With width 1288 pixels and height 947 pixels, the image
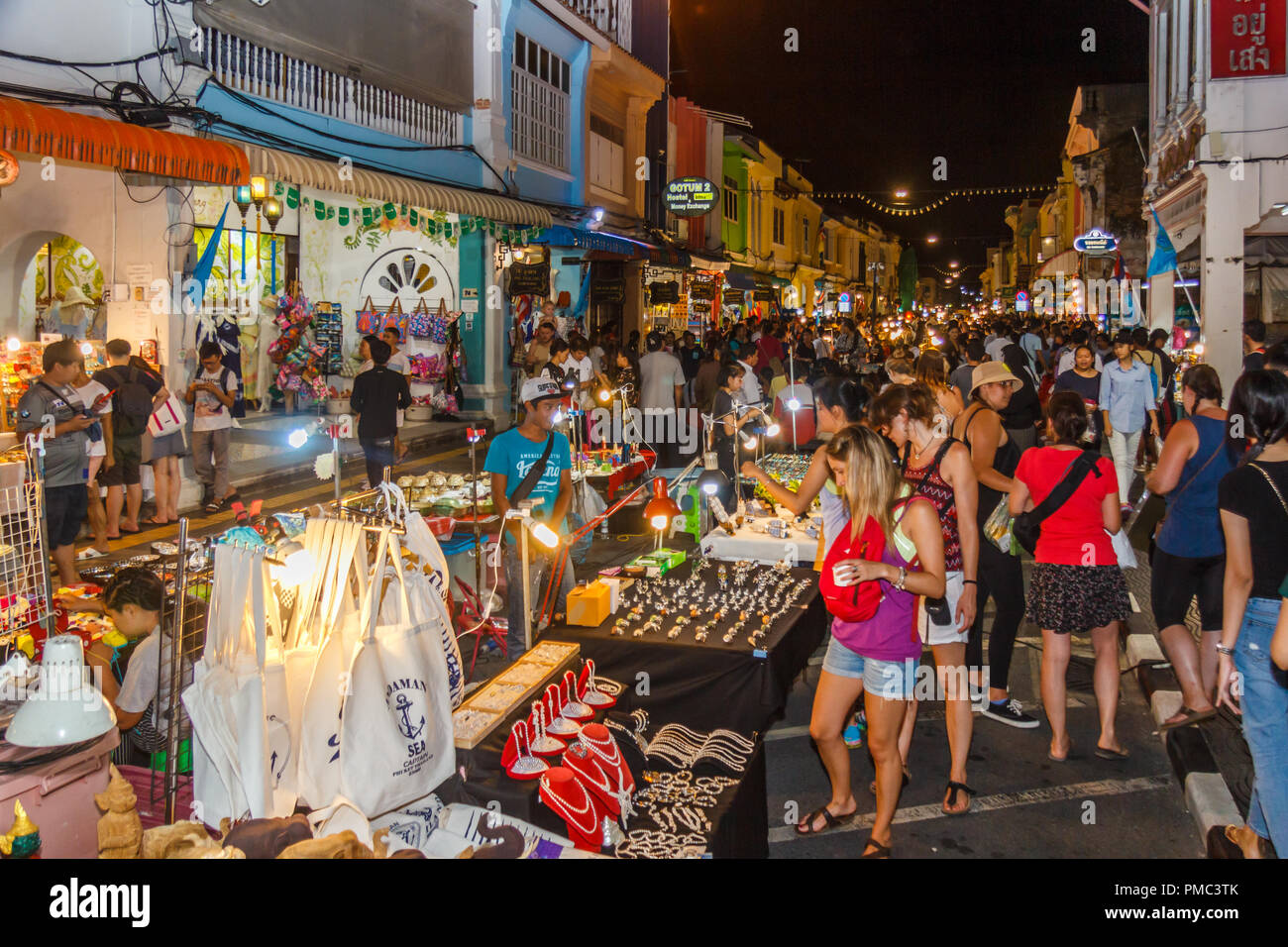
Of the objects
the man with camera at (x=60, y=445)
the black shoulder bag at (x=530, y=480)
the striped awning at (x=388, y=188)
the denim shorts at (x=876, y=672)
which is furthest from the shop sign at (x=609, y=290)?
the denim shorts at (x=876, y=672)

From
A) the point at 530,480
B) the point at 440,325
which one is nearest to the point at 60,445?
the point at 530,480

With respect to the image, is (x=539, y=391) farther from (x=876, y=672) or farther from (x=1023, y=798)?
(x=1023, y=798)

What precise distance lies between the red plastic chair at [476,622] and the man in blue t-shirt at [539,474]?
20.1 inches

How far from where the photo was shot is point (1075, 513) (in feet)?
18.0

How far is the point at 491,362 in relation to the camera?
64.0ft

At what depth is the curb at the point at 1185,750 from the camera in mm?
4902

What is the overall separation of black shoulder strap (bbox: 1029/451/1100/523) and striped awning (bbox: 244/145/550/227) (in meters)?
9.68

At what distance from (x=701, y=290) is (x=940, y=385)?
76.3 feet

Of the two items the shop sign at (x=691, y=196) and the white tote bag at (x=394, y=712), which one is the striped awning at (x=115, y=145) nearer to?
the white tote bag at (x=394, y=712)

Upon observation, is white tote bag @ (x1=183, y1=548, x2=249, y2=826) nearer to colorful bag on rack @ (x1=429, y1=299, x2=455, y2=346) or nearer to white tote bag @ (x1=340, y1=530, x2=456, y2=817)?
white tote bag @ (x1=340, y1=530, x2=456, y2=817)

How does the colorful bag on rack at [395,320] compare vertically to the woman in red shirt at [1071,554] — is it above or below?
above

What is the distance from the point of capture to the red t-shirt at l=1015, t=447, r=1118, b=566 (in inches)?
214

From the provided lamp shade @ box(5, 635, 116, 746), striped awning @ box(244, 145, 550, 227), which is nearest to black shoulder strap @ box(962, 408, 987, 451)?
lamp shade @ box(5, 635, 116, 746)
